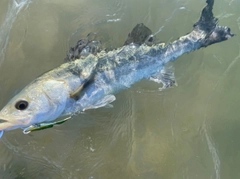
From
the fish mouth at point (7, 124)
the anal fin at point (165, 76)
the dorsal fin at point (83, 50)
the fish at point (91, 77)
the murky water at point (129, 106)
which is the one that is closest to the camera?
the fish mouth at point (7, 124)

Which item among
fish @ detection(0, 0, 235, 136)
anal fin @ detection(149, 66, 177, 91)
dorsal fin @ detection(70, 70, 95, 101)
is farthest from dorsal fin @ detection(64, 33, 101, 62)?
anal fin @ detection(149, 66, 177, 91)

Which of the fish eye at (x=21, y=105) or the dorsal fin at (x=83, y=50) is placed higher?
the dorsal fin at (x=83, y=50)

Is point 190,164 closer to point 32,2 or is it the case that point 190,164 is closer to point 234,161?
point 234,161

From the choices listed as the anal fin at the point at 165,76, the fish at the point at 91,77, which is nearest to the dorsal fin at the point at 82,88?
the fish at the point at 91,77

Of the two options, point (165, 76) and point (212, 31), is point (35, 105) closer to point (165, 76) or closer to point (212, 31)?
point (165, 76)

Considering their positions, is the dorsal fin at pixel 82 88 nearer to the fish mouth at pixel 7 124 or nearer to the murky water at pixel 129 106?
the fish mouth at pixel 7 124

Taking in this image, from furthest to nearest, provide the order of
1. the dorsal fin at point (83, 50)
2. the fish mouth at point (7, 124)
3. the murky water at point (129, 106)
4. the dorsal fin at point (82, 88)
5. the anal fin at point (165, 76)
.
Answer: the murky water at point (129, 106) → the anal fin at point (165, 76) → the dorsal fin at point (83, 50) → the dorsal fin at point (82, 88) → the fish mouth at point (7, 124)

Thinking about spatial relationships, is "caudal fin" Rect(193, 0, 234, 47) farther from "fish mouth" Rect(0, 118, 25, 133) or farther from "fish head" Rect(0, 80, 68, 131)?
"fish mouth" Rect(0, 118, 25, 133)

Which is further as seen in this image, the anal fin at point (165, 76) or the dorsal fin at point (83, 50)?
the anal fin at point (165, 76)
